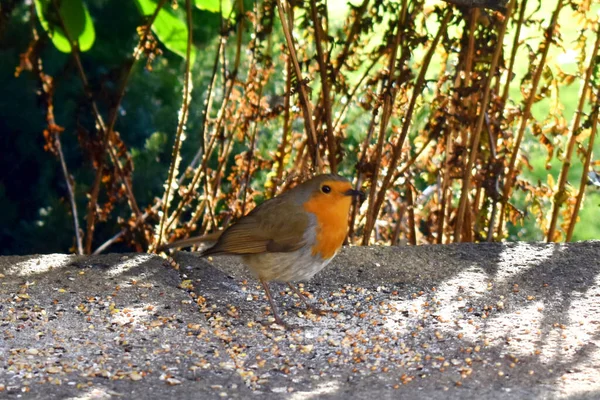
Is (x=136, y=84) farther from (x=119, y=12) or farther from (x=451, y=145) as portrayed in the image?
(x=451, y=145)

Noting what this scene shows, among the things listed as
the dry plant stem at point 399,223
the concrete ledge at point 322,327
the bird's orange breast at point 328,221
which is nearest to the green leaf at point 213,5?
the concrete ledge at point 322,327

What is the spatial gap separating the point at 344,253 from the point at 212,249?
762 mm

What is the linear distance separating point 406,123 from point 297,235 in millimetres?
936

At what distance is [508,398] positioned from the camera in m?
2.75

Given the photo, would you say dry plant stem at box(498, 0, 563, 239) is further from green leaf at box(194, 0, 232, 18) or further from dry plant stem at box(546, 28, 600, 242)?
green leaf at box(194, 0, 232, 18)

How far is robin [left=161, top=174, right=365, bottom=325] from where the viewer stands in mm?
3471

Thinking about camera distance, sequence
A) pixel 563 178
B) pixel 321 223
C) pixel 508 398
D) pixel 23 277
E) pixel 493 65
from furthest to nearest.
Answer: pixel 563 178, pixel 493 65, pixel 23 277, pixel 321 223, pixel 508 398

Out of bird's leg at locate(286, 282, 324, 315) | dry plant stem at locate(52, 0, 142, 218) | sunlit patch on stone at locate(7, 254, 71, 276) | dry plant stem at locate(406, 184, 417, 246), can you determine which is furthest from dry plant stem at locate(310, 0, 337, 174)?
sunlit patch on stone at locate(7, 254, 71, 276)

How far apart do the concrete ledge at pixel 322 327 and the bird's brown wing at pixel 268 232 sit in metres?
0.22

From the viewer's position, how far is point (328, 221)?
3502 millimetres

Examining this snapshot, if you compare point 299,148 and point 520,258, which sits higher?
point 299,148

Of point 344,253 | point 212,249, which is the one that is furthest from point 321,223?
point 344,253

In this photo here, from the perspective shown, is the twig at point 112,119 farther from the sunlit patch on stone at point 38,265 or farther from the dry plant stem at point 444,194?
the dry plant stem at point 444,194

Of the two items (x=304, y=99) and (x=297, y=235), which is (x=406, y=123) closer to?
(x=304, y=99)
